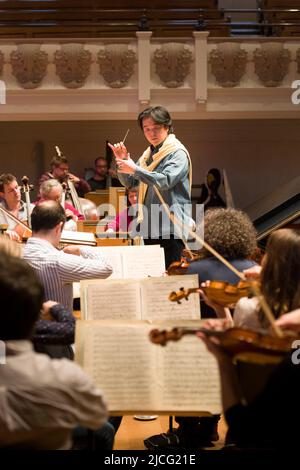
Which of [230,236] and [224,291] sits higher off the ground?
[230,236]

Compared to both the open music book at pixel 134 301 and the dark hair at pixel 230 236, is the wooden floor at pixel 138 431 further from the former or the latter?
the dark hair at pixel 230 236

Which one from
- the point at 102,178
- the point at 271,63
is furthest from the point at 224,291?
the point at 102,178

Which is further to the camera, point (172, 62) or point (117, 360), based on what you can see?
point (172, 62)

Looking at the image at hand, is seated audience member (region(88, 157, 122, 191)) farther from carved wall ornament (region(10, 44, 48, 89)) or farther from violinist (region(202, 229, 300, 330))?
violinist (region(202, 229, 300, 330))

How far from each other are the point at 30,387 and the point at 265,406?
623mm

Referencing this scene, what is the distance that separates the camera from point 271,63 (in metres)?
8.73

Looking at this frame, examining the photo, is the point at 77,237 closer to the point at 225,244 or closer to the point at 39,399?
the point at 225,244

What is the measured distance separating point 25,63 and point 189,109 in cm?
212

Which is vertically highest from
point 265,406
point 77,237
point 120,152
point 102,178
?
point 102,178

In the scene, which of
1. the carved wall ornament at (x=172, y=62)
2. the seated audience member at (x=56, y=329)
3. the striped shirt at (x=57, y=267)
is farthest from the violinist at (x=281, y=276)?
the carved wall ornament at (x=172, y=62)

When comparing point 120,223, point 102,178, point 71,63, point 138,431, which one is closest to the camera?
point 138,431

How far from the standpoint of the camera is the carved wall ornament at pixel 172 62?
8.66 m

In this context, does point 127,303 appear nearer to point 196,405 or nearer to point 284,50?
point 196,405

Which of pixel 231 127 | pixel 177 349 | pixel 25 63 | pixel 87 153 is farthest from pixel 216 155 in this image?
pixel 177 349
